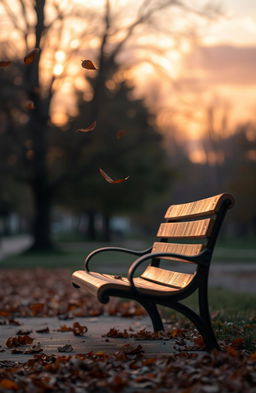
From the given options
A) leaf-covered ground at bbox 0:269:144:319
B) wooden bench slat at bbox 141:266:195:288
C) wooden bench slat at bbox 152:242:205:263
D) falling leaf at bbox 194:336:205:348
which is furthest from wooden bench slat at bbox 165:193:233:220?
leaf-covered ground at bbox 0:269:144:319

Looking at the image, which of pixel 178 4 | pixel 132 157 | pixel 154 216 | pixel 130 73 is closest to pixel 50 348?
pixel 178 4

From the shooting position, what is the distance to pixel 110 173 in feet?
140

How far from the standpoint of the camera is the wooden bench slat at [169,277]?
19.9ft

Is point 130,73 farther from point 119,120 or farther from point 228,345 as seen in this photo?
point 228,345

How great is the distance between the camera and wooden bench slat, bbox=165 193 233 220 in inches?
234

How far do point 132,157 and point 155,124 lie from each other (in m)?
7.43

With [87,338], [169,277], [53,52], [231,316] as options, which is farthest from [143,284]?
[53,52]

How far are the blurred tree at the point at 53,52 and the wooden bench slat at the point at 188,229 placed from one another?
767 inches

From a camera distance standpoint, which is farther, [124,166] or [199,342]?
[124,166]

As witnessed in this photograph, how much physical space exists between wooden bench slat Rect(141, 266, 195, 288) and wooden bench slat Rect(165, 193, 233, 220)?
0.51 metres

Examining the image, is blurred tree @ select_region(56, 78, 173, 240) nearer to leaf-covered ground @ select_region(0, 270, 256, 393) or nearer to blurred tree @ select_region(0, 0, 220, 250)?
blurred tree @ select_region(0, 0, 220, 250)

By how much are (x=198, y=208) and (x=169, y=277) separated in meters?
0.62

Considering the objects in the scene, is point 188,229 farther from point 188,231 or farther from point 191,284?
point 191,284

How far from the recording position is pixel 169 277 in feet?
21.6
